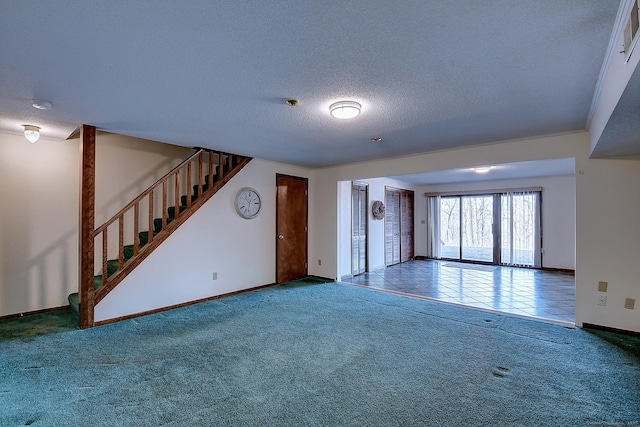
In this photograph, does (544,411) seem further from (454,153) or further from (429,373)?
(454,153)

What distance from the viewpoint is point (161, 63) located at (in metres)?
2.00

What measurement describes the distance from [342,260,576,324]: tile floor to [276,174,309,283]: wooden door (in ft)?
3.77

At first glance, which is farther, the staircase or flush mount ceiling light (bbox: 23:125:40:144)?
the staircase

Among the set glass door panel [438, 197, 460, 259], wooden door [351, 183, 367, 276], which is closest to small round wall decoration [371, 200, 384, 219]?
wooden door [351, 183, 367, 276]

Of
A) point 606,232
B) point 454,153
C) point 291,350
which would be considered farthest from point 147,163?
point 606,232

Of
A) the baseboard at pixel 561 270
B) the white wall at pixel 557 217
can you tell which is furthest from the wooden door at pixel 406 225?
the baseboard at pixel 561 270

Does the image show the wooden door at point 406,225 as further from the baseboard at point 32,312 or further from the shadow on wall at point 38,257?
the baseboard at point 32,312

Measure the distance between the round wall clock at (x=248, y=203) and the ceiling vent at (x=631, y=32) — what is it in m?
4.59

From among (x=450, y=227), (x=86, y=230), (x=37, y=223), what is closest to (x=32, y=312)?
(x=37, y=223)

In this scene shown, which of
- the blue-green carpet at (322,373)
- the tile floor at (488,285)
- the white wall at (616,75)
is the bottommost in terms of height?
the blue-green carpet at (322,373)

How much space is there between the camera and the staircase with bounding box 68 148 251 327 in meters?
3.62

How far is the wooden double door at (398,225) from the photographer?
7562 mm

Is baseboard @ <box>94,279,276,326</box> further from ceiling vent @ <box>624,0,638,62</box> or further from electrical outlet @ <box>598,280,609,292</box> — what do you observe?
ceiling vent @ <box>624,0,638,62</box>

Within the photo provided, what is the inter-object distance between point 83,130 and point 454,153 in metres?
4.89
